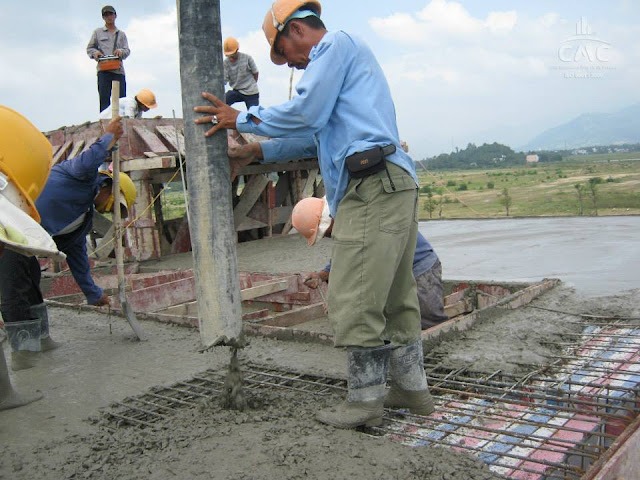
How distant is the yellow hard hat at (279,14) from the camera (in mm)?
2924

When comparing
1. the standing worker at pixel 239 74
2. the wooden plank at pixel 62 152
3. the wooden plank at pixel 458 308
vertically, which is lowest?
the wooden plank at pixel 458 308

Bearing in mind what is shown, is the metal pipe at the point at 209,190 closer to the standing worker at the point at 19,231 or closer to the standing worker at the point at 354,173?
the standing worker at the point at 354,173

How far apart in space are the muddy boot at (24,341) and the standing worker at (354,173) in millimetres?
2527

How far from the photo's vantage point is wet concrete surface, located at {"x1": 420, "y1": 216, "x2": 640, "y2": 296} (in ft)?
21.4

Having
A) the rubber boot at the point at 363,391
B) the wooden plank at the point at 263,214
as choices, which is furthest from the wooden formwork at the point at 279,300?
the wooden plank at the point at 263,214

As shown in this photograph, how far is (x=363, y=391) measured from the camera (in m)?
2.91

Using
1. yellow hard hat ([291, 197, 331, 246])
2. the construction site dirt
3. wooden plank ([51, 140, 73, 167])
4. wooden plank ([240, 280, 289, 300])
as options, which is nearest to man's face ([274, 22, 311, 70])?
yellow hard hat ([291, 197, 331, 246])

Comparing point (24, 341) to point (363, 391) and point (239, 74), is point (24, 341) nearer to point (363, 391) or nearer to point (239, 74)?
point (363, 391)

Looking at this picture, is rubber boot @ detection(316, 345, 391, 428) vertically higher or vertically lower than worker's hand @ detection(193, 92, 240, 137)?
lower

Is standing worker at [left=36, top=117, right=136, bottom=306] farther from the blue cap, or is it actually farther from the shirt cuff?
the blue cap

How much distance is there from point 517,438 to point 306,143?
1.75m

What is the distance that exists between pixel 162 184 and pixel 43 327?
16.4ft

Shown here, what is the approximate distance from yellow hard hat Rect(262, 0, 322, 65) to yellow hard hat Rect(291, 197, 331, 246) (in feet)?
5.45

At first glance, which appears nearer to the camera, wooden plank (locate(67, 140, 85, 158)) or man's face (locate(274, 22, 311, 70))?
man's face (locate(274, 22, 311, 70))
